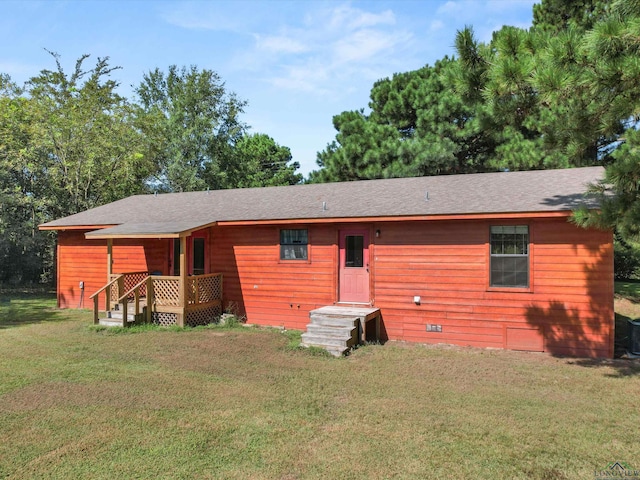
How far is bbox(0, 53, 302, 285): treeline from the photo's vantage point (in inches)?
760

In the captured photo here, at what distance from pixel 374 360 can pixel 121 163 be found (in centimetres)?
1838

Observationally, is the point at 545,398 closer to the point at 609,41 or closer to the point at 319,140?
the point at 609,41

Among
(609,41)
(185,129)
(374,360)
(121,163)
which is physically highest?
(185,129)

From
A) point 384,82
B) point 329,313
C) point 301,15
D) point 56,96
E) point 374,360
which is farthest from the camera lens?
point 56,96

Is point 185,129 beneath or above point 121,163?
above

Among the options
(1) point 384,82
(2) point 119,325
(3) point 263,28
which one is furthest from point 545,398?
(1) point 384,82

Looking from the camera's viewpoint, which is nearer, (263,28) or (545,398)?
(545,398)

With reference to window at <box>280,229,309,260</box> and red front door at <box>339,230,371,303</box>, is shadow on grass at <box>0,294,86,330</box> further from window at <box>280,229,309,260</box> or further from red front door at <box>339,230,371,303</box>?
red front door at <box>339,230,371,303</box>

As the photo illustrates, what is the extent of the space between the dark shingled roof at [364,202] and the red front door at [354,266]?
69 centimetres

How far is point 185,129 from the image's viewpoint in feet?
90.3

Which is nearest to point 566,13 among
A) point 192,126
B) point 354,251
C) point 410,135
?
point 410,135

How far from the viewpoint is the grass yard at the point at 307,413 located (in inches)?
154

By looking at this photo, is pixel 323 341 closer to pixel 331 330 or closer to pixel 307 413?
pixel 331 330

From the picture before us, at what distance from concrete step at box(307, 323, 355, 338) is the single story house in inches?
57.7
